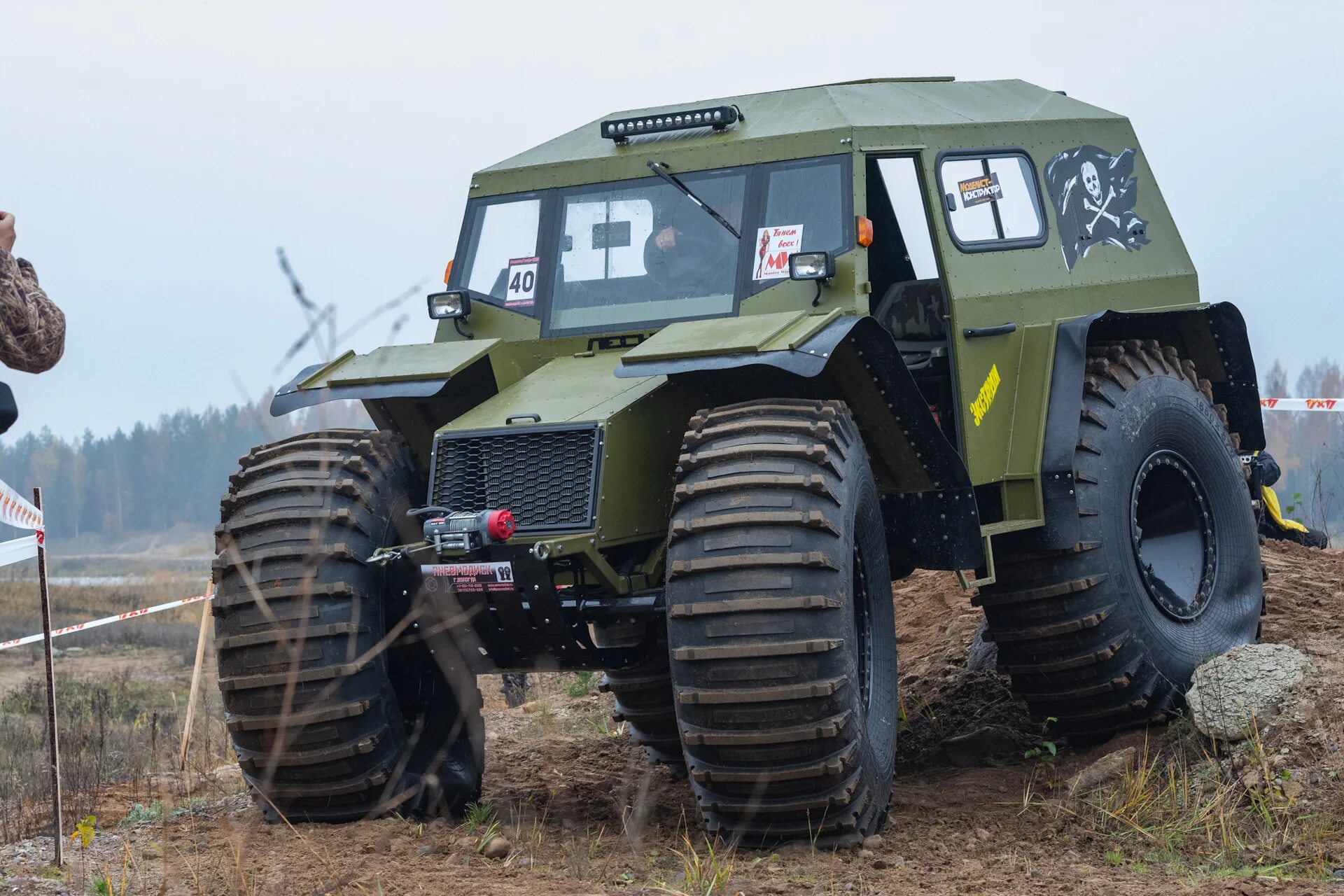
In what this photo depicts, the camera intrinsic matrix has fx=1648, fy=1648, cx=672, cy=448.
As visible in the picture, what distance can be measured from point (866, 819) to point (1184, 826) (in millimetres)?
1255

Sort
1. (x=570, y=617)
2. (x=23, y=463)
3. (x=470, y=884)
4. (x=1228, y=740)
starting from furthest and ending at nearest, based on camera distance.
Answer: (x=23, y=463) < (x=1228, y=740) < (x=570, y=617) < (x=470, y=884)

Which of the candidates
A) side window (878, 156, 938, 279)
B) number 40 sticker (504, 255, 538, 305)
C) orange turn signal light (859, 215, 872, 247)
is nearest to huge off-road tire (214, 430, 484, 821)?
number 40 sticker (504, 255, 538, 305)

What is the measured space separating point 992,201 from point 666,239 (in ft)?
5.16

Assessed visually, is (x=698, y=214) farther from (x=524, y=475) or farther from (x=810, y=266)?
(x=524, y=475)

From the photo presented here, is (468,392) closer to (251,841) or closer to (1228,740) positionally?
(251,841)

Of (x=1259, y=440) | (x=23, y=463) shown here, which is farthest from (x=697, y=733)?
(x=23, y=463)

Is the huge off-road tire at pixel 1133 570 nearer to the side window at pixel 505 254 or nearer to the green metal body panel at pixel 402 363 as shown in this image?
the side window at pixel 505 254

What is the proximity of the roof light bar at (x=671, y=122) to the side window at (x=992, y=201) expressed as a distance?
0.99 m

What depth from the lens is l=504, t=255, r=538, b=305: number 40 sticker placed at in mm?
7363

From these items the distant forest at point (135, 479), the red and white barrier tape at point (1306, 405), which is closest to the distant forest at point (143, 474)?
the distant forest at point (135, 479)

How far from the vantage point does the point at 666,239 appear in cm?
724

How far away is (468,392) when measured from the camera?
7.05 metres

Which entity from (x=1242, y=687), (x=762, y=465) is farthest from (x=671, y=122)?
(x=1242, y=687)

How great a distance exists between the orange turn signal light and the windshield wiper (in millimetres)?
546
